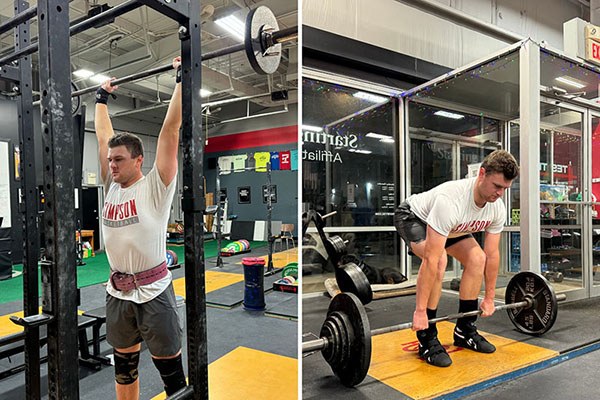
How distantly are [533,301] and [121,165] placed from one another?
2746 millimetres

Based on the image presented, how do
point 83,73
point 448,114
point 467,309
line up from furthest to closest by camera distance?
1. point 83,73
2. point 448,114
3. point 467,309

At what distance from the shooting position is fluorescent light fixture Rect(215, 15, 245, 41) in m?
5.30

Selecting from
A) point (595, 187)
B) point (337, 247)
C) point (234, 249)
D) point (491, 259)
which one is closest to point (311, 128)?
point (337, 247)

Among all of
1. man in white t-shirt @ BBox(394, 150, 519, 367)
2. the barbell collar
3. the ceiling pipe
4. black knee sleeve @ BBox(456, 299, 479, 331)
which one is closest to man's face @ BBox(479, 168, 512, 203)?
man in white t-shirt @ BBox(394, 150, 519, 367)

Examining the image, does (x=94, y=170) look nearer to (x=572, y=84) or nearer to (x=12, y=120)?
(x=12, y=120)

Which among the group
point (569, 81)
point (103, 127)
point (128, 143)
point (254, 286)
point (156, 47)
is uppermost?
point (156, 47)

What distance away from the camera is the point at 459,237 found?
103 inches

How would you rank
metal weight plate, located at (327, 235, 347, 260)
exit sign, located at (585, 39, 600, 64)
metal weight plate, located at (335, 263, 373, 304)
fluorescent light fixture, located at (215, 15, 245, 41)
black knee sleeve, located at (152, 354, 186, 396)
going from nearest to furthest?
black knee sleeve, located at (152, 354, 186, 396)
metal weight plate, located at (335, 263, 373, 304)
metal weight plate, located at (327, 235, 347, 260)
exit sign, located at (585, 39, 600, 64)
fluorescent light fixture, located at (215, 15, 245, 41)

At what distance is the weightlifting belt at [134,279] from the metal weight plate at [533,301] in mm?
2450

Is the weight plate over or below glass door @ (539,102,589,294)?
below

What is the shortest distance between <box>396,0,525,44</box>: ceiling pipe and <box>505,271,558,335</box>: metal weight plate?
119 inches

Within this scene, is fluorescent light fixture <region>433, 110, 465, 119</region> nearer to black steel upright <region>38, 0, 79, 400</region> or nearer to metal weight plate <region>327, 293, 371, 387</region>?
metal weight plate <region>327, 293, 371, 387</region>

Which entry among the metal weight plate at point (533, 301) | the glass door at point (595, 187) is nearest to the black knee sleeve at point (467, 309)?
the metal weight plate at point (533, 301)

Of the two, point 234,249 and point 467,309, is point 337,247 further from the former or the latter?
point 234,249
